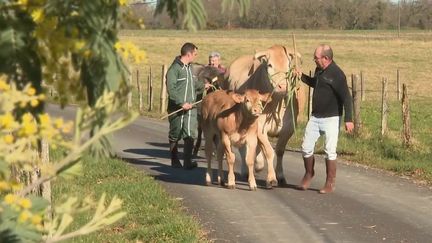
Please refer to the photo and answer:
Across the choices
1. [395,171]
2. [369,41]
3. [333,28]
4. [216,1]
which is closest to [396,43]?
[369,41]

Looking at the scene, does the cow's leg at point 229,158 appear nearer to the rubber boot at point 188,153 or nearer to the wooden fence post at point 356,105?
the rubber boot at point 188,153

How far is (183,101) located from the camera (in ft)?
44.0

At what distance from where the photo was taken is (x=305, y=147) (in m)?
11.7

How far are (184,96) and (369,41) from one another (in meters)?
71.4

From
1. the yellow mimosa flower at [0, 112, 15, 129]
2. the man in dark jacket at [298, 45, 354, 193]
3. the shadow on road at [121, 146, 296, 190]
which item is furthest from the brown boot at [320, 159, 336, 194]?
the yellow mimosa flower at [0, 112, 15, 129]

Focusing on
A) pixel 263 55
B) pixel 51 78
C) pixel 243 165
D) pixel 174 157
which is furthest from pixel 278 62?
pixel 51 78

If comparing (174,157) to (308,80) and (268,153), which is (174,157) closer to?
(268,153)

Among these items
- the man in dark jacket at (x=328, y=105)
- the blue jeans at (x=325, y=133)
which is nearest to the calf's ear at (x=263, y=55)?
the man in dark jacket at (x=328, y=105)

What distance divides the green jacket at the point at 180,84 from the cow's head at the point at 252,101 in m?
1.98

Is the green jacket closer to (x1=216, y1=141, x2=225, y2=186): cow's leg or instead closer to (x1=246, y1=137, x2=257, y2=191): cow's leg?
(x1=216, y1=141, x2=225, y2=186): cow's leg

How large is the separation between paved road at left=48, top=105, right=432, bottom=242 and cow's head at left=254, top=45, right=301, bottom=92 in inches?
59.1

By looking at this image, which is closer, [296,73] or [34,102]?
[34,102]

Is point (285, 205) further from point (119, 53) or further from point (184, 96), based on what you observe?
point (119, 53)

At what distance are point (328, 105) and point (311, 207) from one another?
1642 millimetres
